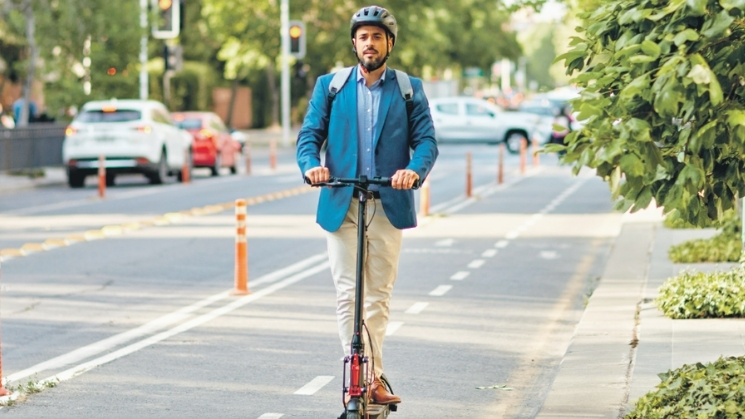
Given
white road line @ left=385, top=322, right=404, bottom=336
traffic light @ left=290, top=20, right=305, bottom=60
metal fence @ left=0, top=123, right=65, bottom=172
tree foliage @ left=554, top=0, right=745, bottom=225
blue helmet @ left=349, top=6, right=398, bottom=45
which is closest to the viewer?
tree foliage @ left=554, top=0, right=745, bottom=225

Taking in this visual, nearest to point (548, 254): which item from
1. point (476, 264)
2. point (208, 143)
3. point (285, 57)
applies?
point (476, 264)

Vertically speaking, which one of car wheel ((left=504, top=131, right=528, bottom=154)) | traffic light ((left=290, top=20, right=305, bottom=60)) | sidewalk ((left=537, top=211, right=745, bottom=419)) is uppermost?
traffic light ((left=290, top=20, right=305, bottom=60))

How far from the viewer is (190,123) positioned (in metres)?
36.2

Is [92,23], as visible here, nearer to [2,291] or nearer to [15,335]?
[2,291]

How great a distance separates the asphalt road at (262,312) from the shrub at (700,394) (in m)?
1.32

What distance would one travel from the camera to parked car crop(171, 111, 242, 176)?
35.5 meters

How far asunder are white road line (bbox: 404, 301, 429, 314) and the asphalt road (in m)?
0.02

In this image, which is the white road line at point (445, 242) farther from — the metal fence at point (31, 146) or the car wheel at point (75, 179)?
the metal fence at point (31, 146)

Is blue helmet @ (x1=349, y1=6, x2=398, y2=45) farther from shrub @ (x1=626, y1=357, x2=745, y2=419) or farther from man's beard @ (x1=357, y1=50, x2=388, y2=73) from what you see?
shrub @ (x1=626, y1=357, x2=745, y2=419)

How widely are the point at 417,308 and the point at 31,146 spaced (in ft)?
77.0

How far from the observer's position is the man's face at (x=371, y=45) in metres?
6.54

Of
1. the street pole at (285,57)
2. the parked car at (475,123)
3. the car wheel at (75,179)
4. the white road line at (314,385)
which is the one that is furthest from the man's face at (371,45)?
the street pole at (285,57)

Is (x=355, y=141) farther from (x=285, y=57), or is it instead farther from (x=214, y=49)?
(x=214, y=49)

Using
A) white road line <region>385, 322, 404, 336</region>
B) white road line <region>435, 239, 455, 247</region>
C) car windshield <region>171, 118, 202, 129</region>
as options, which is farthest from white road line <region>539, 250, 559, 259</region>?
car windshield <region>171, 118, 202, 129</region>
